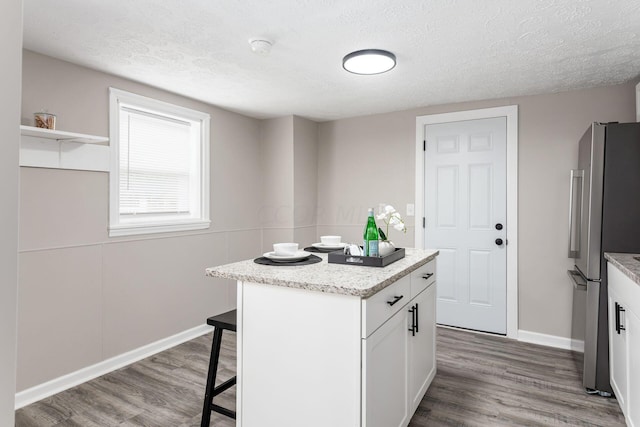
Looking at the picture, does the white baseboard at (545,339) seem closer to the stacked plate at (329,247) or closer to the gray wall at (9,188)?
the stacked plate at (329,247)

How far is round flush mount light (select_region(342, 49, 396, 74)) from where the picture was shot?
97.1 inches

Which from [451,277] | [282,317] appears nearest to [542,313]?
[451,277]

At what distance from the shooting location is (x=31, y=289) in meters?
2.47

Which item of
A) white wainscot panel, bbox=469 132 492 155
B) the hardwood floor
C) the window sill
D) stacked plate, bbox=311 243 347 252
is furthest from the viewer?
white wainscot panel, bbox=469 132 492 155

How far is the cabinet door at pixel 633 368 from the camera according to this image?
1797 mm

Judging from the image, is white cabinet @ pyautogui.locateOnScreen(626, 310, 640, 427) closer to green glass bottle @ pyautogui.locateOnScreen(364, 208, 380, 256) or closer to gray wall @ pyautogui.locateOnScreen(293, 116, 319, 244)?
green glass bottle @ pyautogui.locateOnScreen(364, 208, 380, 256)

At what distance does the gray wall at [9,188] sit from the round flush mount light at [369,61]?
2101 mm

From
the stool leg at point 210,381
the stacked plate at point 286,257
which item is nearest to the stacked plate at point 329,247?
the stacked plate at point 286,257

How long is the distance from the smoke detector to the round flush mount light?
A: 1.79ft

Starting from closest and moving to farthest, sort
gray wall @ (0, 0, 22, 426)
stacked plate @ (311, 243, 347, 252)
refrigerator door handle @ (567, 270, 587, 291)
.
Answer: gray wall @ (0, 0, 22, 426) < stacked plate @ (311, 243, 347, 252) < refrigerator door handle @ (567, 270, 587, 291)

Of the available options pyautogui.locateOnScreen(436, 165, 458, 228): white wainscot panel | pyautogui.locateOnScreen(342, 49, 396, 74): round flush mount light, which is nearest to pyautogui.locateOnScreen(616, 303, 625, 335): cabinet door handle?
pyautogui.locateOnScreen(436, 165, 458, 228): white wainscot panel

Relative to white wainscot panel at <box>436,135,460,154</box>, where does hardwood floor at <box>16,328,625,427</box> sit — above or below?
below

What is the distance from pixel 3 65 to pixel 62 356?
2.68m

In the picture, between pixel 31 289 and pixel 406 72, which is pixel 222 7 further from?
pixel 31 289
